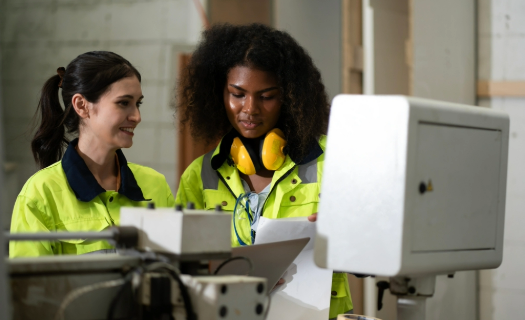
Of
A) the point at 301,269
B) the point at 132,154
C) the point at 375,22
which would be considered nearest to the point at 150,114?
the point at 132,154

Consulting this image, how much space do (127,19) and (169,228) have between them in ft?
9.55

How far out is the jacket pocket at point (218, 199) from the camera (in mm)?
1783

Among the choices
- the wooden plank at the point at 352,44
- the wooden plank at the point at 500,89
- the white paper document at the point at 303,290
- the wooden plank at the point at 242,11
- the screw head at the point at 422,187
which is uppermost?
the wooden plank at the point at 242,11

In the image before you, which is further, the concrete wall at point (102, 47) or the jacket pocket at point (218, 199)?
the concrete wall at point (102, 47)

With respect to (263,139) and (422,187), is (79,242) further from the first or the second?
(422,187)

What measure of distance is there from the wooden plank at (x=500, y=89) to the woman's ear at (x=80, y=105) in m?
2.05

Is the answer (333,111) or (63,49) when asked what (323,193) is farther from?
(63,49)

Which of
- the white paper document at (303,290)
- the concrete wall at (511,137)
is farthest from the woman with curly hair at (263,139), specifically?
the concrete wall at (511,137)

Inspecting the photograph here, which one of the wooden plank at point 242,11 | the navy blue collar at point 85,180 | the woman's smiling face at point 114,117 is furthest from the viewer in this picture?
the wooden plank at point 242,11

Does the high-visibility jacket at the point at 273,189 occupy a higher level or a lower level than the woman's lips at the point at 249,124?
lower

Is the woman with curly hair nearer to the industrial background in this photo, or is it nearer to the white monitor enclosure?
the white monitor enclosure

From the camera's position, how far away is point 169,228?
0.96 meters

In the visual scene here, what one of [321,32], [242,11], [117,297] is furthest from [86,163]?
[321,32]

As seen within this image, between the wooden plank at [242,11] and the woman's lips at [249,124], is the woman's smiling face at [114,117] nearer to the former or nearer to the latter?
the woman's lips at [249,124]
